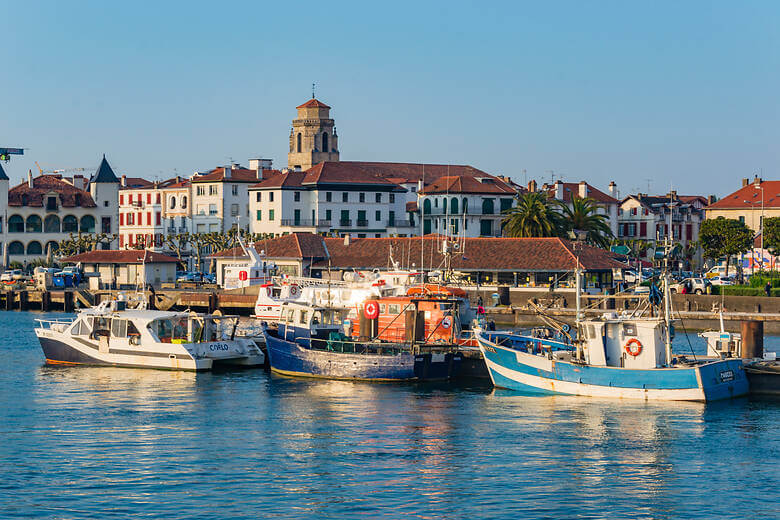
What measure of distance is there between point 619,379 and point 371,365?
10.7 meters

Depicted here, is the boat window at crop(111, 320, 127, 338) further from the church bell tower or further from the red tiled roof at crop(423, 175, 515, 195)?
the church bell tower

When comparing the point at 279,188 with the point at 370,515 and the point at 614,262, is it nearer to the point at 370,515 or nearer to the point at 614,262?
the point at 614,262

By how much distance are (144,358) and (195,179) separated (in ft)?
304

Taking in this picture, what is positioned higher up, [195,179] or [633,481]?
[195,179]

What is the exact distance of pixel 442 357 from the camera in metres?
49.9

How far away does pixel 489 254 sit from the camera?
92438mm

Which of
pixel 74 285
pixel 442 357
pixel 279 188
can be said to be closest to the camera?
pixel 442 357

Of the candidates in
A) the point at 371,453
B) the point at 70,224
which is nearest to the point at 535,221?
the point at 70,224

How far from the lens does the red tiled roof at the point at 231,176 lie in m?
141

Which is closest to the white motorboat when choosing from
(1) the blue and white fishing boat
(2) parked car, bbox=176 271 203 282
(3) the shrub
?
(1) the blue and white fishing boat

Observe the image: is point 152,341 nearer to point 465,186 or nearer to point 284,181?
point 284,181

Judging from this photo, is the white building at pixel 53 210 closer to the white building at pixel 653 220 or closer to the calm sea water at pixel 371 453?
the white building at pixel 653 220

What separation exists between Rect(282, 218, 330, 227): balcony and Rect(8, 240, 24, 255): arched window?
33.3 metres

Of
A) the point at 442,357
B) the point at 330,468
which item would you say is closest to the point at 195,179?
the point at 442,357
